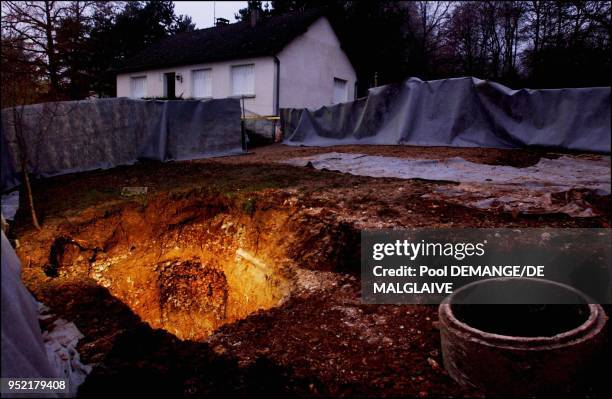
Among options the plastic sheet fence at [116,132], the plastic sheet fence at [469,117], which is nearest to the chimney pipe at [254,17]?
the plastic sheet fence at [469,117]

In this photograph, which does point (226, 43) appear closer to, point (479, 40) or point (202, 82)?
point (202, 82)

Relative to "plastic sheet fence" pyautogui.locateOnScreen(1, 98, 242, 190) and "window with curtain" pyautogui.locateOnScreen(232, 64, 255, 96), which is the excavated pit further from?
"window with curtain" pyautogui.locateOnScreen(232, 64, 255, 96)

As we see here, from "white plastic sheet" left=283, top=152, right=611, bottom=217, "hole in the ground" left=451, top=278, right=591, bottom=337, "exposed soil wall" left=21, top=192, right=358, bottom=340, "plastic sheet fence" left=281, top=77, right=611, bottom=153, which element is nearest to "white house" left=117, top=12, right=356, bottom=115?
"plastic sheet fence" left=281, top=77, right=611, bottom=153

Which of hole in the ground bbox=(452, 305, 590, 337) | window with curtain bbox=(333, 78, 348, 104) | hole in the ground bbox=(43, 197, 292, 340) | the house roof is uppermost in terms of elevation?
the house roof

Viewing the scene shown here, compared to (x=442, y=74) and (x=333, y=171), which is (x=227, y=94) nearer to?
(x=333, y=171)

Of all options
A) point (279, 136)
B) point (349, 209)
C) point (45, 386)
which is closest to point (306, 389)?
point (45, 386)

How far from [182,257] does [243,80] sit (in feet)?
38.0

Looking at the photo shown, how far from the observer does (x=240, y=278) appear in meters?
4.86

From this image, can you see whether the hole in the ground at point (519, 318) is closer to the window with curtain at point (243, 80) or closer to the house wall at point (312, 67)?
the house wall at point (312, 67)

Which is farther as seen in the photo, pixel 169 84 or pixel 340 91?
pixel 340 91

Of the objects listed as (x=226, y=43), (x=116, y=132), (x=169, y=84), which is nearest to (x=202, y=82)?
(x=226, y=43)

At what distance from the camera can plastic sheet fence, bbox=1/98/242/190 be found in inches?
267

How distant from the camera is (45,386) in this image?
1722 millimetres

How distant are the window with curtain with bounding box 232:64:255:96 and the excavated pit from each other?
424 inches
